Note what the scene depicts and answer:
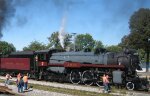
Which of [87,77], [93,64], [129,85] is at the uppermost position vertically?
[93,64]

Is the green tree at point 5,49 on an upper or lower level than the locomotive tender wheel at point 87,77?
upper

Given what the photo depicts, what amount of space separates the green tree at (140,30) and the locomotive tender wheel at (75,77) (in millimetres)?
25751

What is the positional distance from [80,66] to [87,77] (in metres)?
1.14

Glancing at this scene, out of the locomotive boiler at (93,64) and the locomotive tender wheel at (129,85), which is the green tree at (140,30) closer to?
the locomotive boiler at (93,64)

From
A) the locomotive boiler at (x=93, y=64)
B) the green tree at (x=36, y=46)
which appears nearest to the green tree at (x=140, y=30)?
the locomotive boiler at (x=93, y=64)

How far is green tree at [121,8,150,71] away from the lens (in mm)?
51969

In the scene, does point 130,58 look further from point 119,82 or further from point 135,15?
point 135,15

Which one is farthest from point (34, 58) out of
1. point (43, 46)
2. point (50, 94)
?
point (43, 46)

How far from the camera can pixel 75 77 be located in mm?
28484

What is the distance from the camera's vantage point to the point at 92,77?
26875mm

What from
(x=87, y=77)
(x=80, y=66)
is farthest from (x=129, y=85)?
(x=80, y=66)

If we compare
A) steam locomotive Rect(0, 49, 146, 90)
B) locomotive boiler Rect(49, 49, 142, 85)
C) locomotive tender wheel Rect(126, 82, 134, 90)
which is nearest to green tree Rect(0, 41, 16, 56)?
steam locomotive Rect(0, 49, 146, 90)

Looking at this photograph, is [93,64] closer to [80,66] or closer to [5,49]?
[80,66]

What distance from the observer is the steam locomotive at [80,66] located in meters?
25.1
